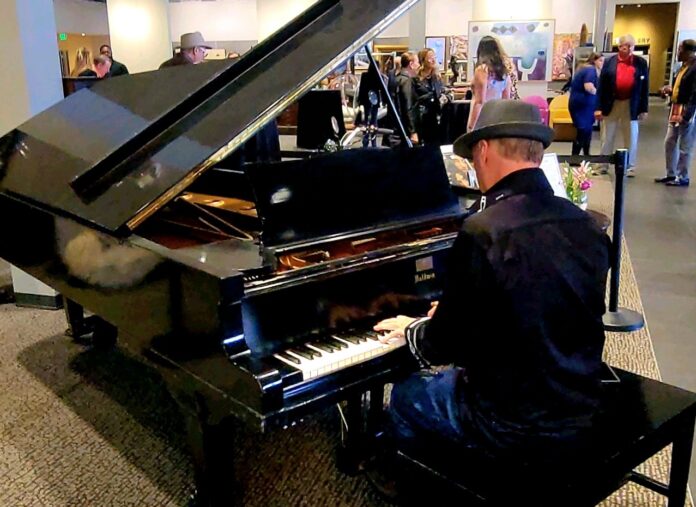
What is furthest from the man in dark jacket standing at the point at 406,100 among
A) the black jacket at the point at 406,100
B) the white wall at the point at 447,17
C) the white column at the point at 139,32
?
the white wall at the point at 447,17

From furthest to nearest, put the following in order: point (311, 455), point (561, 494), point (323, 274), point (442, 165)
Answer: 1. point (311, 455)
2. point (442, 165)
3. point (323, 274)
4. point (561, 494)

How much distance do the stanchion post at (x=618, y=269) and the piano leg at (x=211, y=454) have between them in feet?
8.19

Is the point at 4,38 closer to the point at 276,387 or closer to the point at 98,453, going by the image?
the point at 98,453

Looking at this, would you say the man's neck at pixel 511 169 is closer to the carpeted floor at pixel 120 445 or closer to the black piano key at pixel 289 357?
the black piano key at pixel 289 357

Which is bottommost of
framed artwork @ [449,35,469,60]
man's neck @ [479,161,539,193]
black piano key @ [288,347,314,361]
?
black piano key @ [288,347,314,361]

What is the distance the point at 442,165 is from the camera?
2.51 metres

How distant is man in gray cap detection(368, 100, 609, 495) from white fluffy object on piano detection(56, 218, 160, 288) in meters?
0.79

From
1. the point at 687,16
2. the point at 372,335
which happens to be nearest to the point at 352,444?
the point at 372,335

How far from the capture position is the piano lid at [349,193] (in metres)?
2.04

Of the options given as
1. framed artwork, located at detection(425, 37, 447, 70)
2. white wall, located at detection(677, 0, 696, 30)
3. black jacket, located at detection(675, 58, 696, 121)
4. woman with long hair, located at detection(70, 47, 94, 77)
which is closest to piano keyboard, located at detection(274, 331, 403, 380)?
black jacket, located at detection(675, 58, 696, 121)

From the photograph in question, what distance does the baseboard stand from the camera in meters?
4.40

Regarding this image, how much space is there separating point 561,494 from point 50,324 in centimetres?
340

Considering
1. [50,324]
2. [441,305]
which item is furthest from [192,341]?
[50,324]

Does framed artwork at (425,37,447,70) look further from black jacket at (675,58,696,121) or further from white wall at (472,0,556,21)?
black jacket at (675,58,696,121)
